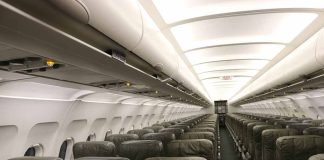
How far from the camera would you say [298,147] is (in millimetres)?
4203

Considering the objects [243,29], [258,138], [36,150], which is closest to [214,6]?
[243,29]

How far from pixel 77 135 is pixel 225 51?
4.15m

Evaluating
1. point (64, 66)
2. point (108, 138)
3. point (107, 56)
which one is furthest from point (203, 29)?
point (108, 138)

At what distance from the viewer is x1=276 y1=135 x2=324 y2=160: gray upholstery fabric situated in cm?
418

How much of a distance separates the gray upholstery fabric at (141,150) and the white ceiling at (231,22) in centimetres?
181

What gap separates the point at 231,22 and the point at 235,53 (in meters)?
2.82

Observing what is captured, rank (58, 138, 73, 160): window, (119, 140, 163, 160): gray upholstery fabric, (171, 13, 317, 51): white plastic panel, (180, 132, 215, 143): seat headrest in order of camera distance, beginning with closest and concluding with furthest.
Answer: (119, 140, 163, 160): gray upholstery fabric
(171, 13, 317, 51): white plastic panel
(180, 132, 215, 143): seat headrest
(58, 138, 73, 160): window

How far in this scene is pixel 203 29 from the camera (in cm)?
481

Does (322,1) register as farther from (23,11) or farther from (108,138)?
(108,138)

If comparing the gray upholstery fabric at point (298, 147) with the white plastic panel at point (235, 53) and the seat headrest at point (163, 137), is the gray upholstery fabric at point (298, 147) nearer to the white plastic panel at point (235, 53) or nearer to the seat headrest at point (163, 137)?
the seat headrest at point (163, 137)

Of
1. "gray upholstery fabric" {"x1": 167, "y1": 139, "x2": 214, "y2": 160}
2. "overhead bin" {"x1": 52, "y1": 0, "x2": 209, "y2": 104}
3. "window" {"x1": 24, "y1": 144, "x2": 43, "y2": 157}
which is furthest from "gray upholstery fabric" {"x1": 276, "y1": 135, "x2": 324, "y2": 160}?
"window" {"x1": 24, "y1": 144, "x2": 43, "y2": 157}

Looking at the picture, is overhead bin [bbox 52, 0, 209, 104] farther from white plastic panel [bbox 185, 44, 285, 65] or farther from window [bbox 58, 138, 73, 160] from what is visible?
window [bbox 58, 138, 73, 160]

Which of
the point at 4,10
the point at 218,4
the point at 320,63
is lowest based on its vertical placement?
the point at 4,10

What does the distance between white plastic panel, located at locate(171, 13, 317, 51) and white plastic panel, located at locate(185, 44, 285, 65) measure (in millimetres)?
621
